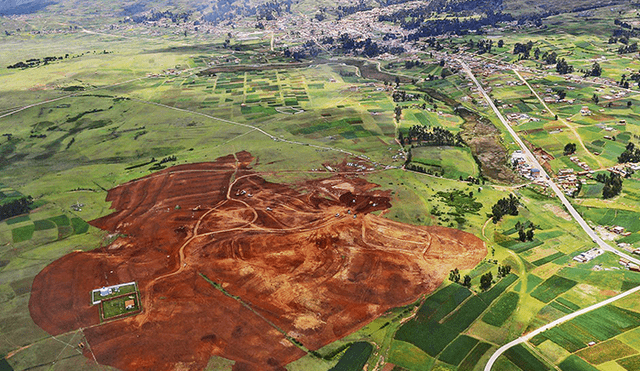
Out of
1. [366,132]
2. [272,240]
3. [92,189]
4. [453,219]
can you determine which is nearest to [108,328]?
[272,240]

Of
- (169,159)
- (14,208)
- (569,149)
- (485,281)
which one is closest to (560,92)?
(569,149)

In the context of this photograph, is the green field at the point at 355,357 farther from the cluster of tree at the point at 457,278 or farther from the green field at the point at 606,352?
the green field at the point at 606,352

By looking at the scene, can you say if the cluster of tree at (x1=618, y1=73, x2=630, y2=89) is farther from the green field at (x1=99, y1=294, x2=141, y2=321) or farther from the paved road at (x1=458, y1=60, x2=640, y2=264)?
the green field at (x1=99, y1=294, x2=141, y2=321)

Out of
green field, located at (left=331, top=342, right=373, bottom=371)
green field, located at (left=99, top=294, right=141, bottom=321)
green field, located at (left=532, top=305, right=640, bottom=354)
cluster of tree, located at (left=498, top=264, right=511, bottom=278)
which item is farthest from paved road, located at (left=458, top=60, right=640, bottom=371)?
green field, located at (left=99, top=294, right=141, bottom=321)

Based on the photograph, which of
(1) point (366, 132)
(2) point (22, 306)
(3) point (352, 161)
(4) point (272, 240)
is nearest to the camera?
(2) point (22, 306)

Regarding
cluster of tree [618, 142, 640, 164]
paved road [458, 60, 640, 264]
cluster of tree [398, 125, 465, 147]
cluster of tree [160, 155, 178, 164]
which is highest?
cluster of tree [160, 155, 178, 164]

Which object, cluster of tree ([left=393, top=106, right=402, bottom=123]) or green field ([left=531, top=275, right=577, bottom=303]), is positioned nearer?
green field ([left=531, top=275, right=577, bottom=303])

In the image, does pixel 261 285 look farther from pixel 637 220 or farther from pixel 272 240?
pixel 637 220
